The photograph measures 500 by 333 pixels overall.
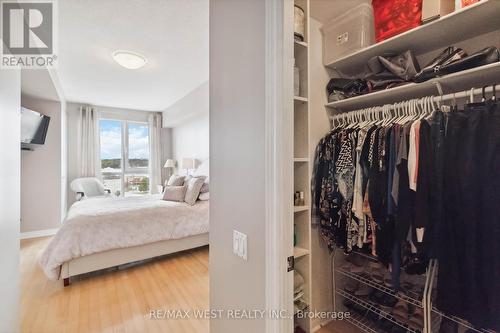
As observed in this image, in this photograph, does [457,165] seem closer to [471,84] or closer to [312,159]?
[471,84]

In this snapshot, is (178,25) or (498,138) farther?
(178,25)

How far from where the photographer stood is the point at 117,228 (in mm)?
2664

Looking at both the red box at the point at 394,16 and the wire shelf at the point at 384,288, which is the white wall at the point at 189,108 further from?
the wire shelf at the point at 384,288

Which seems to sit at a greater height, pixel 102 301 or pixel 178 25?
pixel 178 25

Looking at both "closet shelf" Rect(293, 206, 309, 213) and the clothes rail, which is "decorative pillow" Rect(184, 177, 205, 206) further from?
the clothes rail

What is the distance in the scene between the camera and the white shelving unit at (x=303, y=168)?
1655mm

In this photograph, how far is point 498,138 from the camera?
1056mm

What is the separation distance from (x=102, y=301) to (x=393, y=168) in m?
2.67

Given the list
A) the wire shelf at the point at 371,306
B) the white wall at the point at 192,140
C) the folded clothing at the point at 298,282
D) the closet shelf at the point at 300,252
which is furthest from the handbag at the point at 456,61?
the white wall at the point at 192,140

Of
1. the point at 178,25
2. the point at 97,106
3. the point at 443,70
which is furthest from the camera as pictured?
the point at 97,106

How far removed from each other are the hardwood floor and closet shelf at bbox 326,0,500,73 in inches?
96.6

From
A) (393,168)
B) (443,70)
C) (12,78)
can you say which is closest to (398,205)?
(393,168)

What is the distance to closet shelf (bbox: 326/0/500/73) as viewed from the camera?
121cm

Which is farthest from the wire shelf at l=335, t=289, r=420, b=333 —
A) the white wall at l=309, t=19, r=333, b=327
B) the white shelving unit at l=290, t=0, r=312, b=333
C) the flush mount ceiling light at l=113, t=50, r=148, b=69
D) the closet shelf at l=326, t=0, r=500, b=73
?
the flush mount ceiling light at l=113, t=50, r=148, b=69
